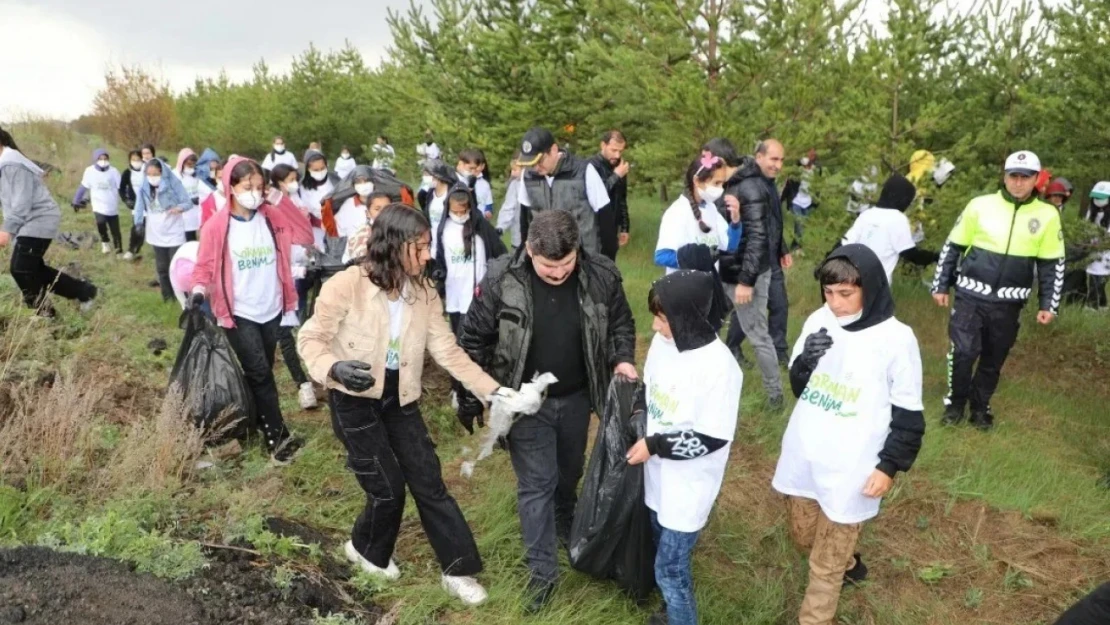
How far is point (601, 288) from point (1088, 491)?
134 inches

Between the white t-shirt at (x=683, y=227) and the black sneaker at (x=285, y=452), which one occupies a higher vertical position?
the white t-shirt at (x=683, y=227)

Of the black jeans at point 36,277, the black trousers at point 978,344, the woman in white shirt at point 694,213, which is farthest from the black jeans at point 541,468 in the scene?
the black jeans at point 36,277

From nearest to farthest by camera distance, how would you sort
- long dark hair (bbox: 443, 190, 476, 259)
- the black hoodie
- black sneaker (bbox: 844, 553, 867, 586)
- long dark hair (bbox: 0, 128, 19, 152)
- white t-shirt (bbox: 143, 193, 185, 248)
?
1. the black hoodie
2. black sneaker (bbox: 844, 553, 867, 586)
3. long dark hair (bbox: 443, 190, 476, 259)
4. long dark hair (bbox: 0, 128, 19, 152)
5. white t-shirt (bbox: 143, 193, 185, 248)

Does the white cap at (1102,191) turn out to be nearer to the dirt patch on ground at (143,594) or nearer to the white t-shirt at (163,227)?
the dirt patch on ground at (143,594)

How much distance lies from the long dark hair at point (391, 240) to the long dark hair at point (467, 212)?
218 cm

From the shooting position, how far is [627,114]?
9.88m

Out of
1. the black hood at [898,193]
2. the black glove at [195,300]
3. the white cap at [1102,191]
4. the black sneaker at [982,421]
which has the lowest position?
the black sneaker at [982,421]

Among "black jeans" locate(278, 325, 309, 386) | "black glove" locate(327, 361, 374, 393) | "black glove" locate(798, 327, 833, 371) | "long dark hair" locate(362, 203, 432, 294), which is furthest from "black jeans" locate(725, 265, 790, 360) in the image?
"black glove" locate(327, 361, 374, 393)

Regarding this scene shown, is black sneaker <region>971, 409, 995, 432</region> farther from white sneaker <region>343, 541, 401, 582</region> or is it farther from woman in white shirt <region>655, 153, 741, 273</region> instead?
white sneaker <region>343, 541, 401, 582</region>

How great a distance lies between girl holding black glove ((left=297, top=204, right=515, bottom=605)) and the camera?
2.85 m

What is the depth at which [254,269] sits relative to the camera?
4.27 meters

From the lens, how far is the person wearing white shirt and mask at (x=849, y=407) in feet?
8.79

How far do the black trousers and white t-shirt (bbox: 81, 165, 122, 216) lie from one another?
10.4 m

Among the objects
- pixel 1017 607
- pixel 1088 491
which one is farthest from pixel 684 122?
pixel 1017 607
